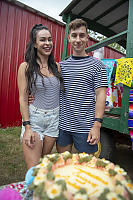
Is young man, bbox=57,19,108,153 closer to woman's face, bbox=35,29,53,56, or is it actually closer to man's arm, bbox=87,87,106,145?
man's arm, bbox=87,87,106,145

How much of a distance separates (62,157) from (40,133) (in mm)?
555

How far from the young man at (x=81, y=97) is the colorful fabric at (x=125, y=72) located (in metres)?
0.70

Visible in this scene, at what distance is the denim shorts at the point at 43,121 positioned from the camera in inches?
53.7

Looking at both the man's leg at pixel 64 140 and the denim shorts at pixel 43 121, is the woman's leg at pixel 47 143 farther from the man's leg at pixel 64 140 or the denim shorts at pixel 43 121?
the man's leg at pixel 64 140

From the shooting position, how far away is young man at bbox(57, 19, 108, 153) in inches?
59.0

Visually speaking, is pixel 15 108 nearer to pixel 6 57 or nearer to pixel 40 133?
pixel 6 57

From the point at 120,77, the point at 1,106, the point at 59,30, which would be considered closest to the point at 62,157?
the point at 120,77

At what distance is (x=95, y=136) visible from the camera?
140cm

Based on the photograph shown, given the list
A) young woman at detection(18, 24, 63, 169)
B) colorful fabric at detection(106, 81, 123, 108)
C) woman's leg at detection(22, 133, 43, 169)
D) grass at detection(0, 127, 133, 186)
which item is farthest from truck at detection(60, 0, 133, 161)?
woman's leg at detection(22, 133, 43, 169)

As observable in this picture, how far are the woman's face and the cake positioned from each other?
968 millimetres

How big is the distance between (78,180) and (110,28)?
154 inches

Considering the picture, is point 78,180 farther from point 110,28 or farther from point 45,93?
point 110,28

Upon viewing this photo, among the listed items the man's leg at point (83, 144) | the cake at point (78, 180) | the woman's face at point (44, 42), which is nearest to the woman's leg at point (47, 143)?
the man's leg at point (83, 144)

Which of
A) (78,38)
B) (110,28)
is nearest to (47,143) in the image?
(78,38)
